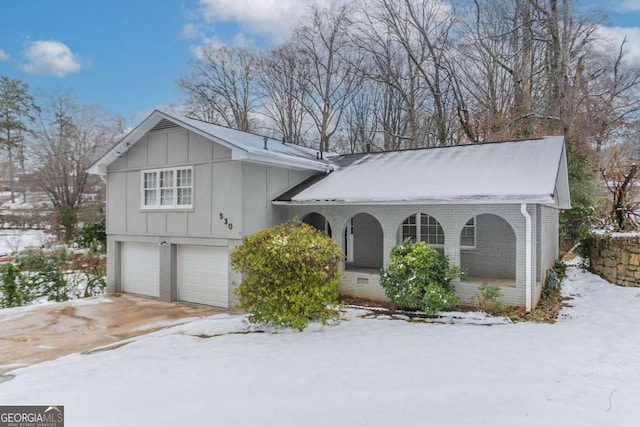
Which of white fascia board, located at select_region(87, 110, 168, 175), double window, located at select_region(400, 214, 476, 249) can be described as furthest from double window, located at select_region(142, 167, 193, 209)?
double window, located at select_region(400, 214, 476, 249)

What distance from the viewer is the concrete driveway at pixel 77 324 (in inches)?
299

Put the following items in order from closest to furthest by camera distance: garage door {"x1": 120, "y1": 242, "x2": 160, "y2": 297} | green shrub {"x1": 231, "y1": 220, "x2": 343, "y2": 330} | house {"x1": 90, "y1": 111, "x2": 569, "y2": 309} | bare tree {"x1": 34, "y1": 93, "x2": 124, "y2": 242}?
green shrub {"x1": 231, "y1": 220, "x2": 343, "y2": 330} → house {"x1": 90, "y1": 111, "x2": 569, "y2": 309} → garage door {"x1": 120, "y1": 242, "x2": 160, "y2": 297} → bare tree {"x1": 34, "y1": 93, "x2": 124, "y2": 242}

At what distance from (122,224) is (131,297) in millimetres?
2388

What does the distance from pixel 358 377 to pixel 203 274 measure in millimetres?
6975

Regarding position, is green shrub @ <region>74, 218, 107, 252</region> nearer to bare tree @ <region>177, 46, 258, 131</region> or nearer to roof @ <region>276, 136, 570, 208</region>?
roof @ <region>276, 136, 570, 208</region>

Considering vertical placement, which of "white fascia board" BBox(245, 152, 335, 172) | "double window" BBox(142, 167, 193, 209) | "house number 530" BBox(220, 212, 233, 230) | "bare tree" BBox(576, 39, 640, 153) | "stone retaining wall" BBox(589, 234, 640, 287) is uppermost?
"bare tree" BBox(576, 39, 640, 153)

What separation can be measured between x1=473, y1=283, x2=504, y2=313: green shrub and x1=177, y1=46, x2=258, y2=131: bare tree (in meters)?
23.5

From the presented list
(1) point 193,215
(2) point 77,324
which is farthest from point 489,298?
(2) point 77,324

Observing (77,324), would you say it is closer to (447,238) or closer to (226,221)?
(226,221)

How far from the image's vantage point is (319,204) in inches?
426

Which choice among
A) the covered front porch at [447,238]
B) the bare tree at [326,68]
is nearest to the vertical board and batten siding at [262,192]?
the covered front porch at [447,238]

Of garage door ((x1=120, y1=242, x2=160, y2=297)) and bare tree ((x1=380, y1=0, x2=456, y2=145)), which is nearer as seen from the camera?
garage door ((x1=120, y1=242, x2=160, y2=297))

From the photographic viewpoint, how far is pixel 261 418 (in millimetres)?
4469

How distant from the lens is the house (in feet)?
31.1
